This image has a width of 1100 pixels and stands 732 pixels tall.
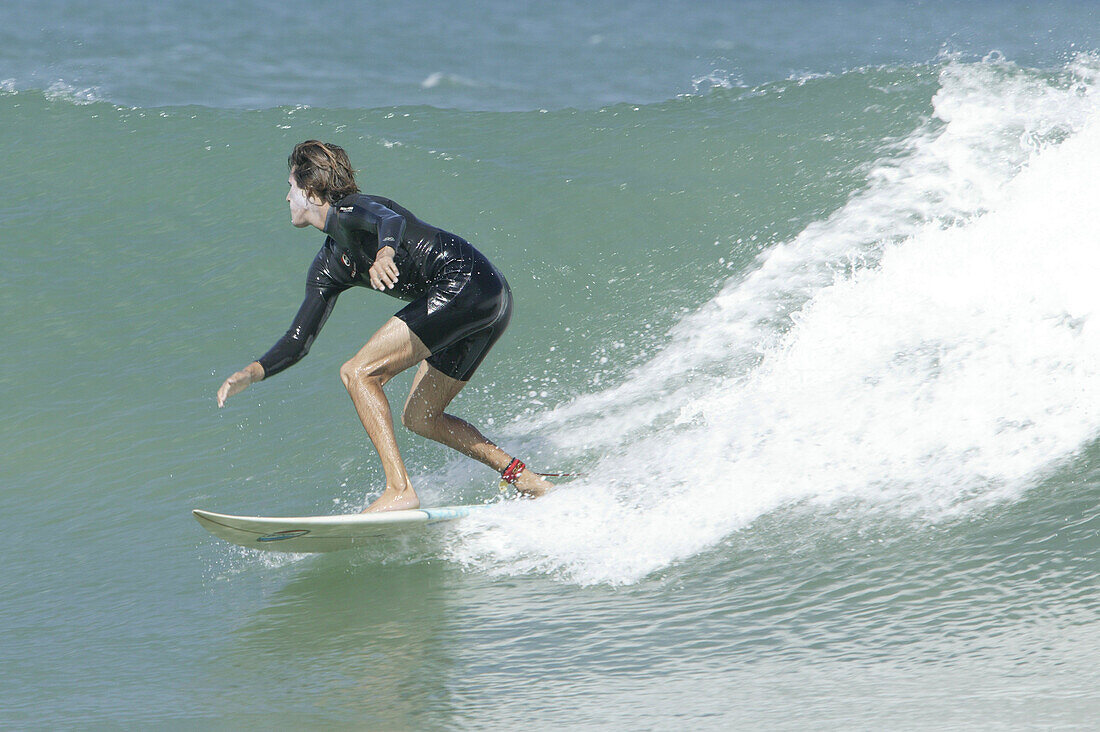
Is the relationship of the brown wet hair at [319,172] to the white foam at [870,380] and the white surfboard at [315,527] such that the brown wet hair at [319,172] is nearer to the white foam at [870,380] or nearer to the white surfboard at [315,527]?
the white surfboard at [315,527]

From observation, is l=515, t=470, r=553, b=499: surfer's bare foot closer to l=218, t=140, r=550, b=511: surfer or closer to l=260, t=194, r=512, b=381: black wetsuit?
l=218, t=140, r=550, b=511: surfer

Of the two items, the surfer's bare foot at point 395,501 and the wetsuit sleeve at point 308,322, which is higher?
the wetsuit sleeve at point 308,322

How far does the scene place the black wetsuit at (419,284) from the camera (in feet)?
15.7

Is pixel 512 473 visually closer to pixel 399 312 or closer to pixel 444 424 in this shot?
pixel 444 424

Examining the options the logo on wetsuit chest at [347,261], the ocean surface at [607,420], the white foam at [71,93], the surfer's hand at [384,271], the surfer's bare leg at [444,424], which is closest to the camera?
the ocean surface at [607,420]

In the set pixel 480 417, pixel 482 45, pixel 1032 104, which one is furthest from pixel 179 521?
pixel 482 45

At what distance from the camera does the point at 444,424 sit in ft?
17.3

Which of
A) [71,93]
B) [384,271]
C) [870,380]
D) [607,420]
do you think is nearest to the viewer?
[384,271]

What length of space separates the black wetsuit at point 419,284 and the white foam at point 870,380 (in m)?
0.79

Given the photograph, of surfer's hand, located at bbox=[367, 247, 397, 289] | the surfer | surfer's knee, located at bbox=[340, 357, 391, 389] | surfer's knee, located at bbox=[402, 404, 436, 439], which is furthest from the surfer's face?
surfer's knee, located at bbox=[402, 404, 436, 439]

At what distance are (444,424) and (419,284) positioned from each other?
0.69 meters

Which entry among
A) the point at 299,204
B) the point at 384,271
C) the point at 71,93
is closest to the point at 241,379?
the point at 299,204

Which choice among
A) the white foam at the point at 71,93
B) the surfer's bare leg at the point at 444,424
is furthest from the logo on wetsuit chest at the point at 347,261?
the white foam at the point at 71,93

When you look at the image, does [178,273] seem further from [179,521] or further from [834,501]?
[834,501]
